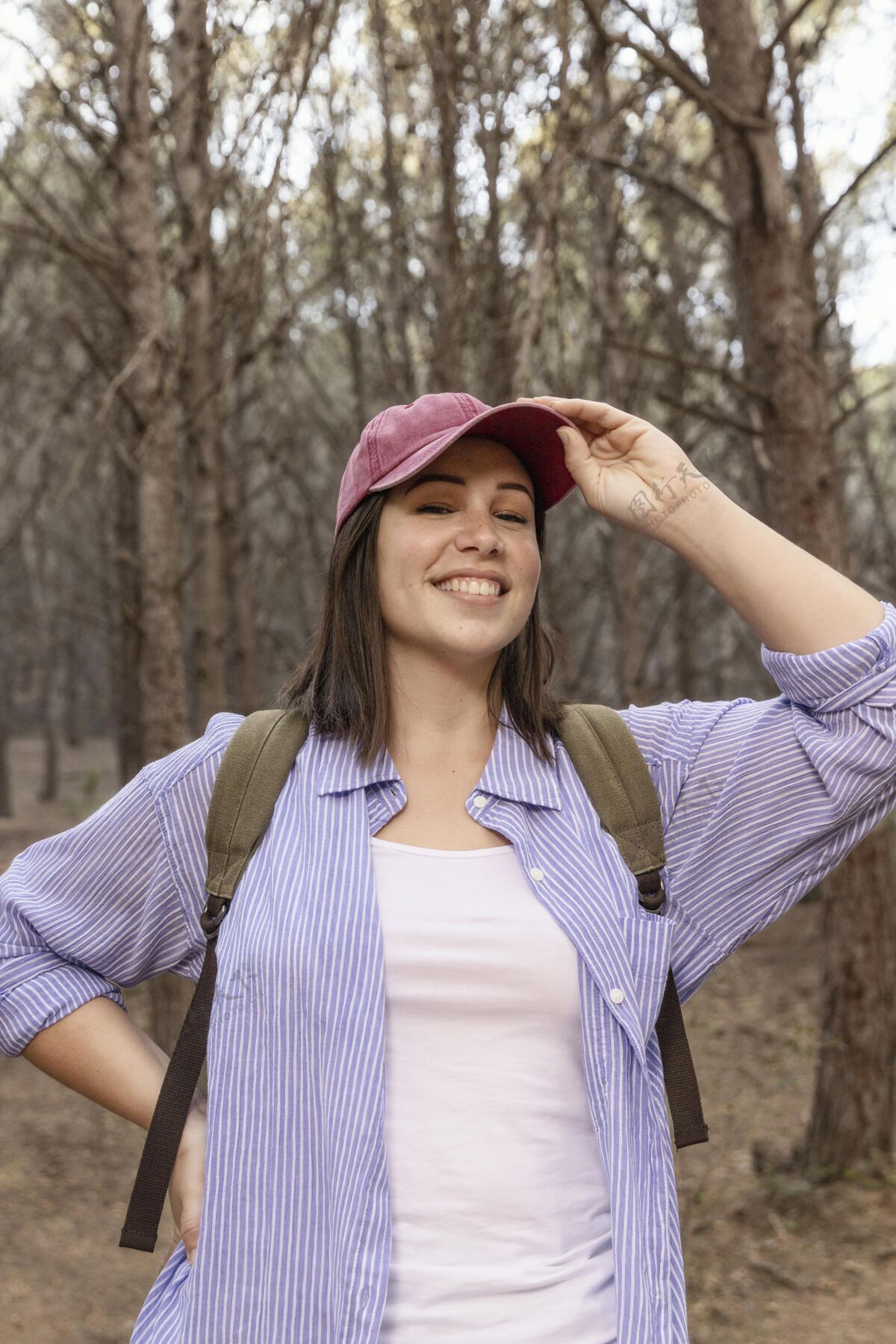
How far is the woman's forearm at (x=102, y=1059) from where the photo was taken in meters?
1.86

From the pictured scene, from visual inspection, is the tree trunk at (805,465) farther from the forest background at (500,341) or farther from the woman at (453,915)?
the woman at (453,915)

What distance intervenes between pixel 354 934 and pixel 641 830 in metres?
0.43

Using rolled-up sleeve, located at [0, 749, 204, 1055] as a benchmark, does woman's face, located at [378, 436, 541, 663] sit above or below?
above

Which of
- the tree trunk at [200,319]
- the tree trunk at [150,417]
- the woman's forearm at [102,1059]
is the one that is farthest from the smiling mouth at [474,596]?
the tree trunk at [150,417]

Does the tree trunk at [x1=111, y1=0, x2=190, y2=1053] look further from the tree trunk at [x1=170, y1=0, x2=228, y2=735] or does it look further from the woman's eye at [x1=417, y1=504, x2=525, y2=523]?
the woman's eye at [x1=417, y1=504, x2=525, y2=523]

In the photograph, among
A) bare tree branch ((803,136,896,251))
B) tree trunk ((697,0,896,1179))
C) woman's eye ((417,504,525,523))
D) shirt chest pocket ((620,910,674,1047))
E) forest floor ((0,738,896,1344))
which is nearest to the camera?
shirt chest pocket ((620,910,674,1047))

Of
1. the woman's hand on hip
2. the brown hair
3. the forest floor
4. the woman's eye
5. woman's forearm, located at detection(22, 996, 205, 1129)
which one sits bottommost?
the forest floor

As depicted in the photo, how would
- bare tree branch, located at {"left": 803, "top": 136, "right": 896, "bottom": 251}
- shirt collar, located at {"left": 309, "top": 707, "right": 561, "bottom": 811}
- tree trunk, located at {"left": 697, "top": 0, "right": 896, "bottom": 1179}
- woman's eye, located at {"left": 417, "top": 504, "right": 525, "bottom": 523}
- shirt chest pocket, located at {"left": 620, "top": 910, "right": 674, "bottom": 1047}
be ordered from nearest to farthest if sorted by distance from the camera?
1. shirt chest pocket, located at {"left": 620, "top": 910, "right": 674, "bottom": 1047}
2. shirt collar, located at {"left": 309, "top": 707, "right": 561, "bottom": 811}
3. woman's eye, located at {"left": 417, "top": 504, "right": 525, "bottom": 523}
4. bare tree branch, located at {"left": 803, "top": 136, "right": 896, "bottom": 251}
5. tree trunk, located at {"left": 697, "top": 0, "right": 896, "bottom": 1179}

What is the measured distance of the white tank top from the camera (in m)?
1.58

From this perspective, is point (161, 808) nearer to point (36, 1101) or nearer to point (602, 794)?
point (602, 794)

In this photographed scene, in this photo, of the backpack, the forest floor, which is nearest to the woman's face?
the backpack

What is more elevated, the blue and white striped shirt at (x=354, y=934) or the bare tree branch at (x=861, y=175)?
the bare tree branch at (x=861, y=175)

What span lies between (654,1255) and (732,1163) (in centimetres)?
454

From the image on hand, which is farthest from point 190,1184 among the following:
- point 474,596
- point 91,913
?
point 474,596
